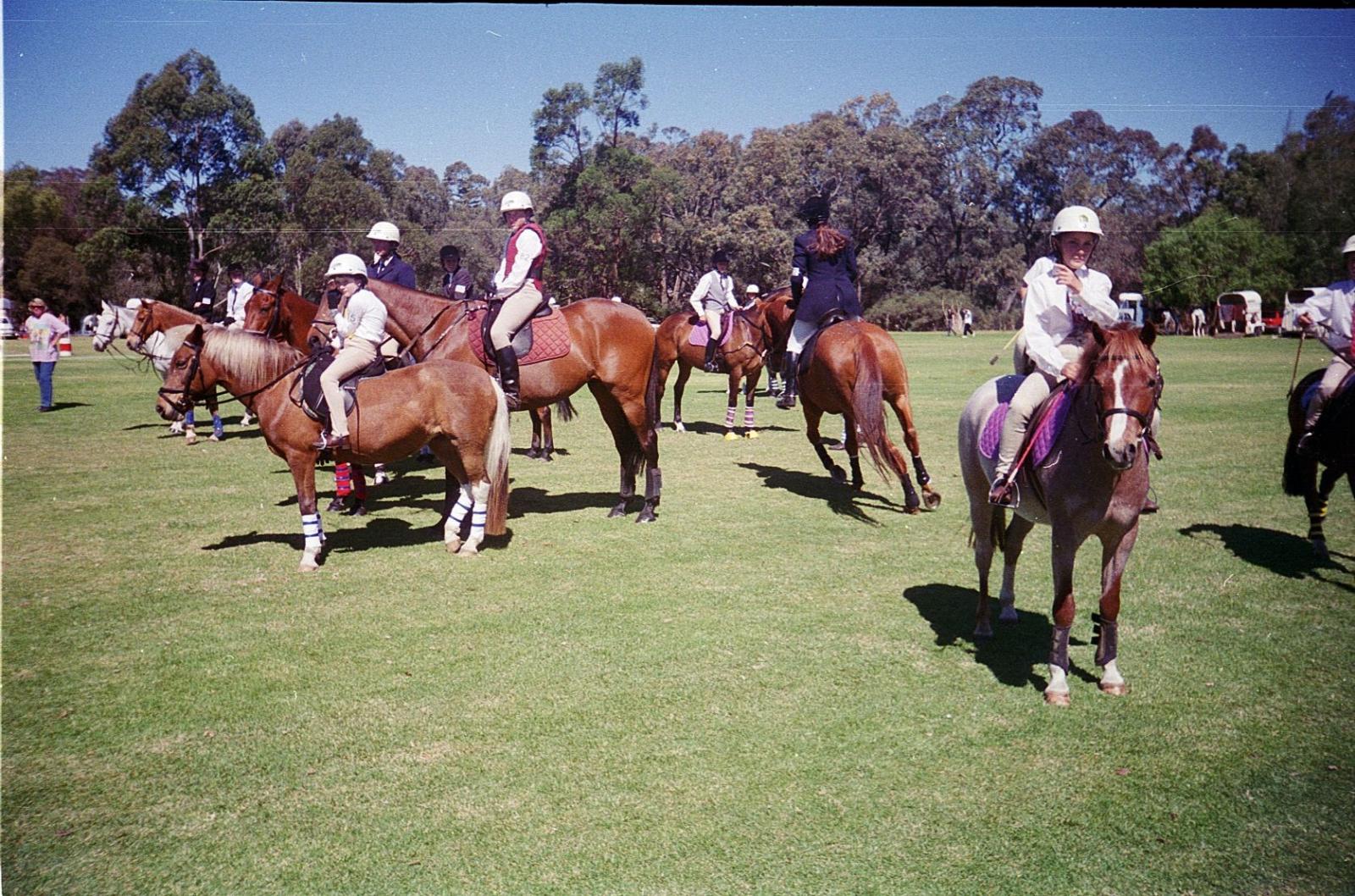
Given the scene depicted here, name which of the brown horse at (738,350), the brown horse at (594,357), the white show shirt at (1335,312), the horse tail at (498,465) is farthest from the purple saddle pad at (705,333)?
the white show shirt at (1335,312)

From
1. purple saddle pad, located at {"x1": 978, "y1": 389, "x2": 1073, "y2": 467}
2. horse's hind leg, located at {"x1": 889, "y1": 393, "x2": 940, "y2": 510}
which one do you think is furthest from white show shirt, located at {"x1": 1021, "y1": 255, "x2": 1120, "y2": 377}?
horse's hind leg, located at {"x1": 889, "y1": 393, "x2": 940, "y2": 510}

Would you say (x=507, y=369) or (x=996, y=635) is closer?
(x=996, y=635)

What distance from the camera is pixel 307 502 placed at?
8.00 meters

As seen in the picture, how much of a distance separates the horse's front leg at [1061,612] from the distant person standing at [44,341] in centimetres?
2137

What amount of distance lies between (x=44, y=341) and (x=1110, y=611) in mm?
21966

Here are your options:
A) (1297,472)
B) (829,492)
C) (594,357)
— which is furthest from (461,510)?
(1297,472)

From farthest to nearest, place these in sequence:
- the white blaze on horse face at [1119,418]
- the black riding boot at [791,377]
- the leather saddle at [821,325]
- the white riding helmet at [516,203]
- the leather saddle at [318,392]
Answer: the black riding boot at [791,377] → the leather saddle at [821,325] → the white riding helmet at [516,203] → the leather saddle at [318,392] → the white blaze on horse face at [1119,418]

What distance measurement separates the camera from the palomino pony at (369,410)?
316 inches

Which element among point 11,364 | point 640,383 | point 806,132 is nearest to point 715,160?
point 806,132

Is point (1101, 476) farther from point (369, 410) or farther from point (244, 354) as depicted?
point (244, 354)

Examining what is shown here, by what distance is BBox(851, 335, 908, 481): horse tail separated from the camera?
9.42m

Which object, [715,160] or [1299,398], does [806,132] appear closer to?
[715,160]

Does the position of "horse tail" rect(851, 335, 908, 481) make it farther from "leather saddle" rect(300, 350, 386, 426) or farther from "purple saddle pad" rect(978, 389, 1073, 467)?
"leather saddle" rect(300, 350, 386, 426)

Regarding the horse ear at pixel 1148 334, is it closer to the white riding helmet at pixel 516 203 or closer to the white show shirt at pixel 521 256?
the white show shirt at pixel 521 256
